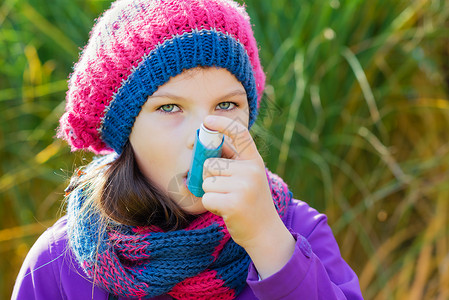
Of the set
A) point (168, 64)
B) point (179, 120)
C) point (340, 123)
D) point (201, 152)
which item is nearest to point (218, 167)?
point (201, 152)

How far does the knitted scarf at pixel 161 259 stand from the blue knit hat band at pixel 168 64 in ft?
0.88

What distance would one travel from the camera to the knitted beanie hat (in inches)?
50.9

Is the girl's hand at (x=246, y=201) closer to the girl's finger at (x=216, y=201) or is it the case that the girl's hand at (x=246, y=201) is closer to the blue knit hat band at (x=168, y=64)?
the girl's finger at (x=216, y=201)

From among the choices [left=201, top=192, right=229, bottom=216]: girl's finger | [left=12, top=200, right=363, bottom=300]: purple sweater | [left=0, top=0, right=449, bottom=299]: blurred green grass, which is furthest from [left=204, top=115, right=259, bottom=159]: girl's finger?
[left=0, top=0, right=449, bottom=299]: blurred green grass

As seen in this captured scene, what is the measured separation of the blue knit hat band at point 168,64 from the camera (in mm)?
1281

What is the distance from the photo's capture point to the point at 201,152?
1151 millimetres

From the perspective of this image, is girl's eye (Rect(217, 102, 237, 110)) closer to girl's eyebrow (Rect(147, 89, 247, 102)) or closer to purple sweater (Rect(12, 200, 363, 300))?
girl's eyebrow (Rect(147, 89, 247, 102))

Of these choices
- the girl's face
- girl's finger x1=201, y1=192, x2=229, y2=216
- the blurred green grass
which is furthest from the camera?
the blurred green grass

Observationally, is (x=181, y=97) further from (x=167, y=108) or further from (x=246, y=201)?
(x=246, y=201)

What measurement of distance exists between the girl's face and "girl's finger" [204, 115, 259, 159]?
13 cm

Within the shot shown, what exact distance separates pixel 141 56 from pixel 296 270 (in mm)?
657

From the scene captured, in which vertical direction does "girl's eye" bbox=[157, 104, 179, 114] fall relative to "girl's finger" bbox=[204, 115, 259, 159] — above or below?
above

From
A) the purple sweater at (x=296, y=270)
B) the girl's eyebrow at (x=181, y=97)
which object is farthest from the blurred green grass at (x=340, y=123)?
the girl's eyebrow at (x=181, y=97)

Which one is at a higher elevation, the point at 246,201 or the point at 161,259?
the point at 246,201
